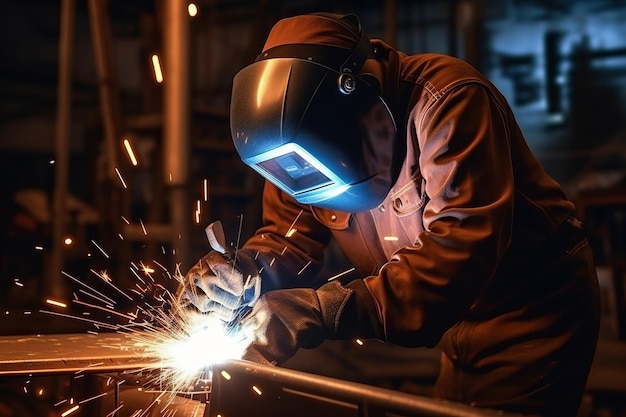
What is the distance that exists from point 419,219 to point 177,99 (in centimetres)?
180

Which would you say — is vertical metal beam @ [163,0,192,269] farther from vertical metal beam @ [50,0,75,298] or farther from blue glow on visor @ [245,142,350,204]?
vertical metal beam @ [50,0,75,298]

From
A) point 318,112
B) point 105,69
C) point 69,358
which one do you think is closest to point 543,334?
point 318,112

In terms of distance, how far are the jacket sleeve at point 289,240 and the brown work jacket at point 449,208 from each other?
0.04 m

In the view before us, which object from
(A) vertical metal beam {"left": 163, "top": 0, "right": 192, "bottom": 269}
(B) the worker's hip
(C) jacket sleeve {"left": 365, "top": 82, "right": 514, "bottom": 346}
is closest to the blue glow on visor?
(C) jacket sleeve {"left": 365, "top": 82, "right": 514, "bottom": 346}

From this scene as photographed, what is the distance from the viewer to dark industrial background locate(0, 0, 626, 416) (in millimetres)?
5055

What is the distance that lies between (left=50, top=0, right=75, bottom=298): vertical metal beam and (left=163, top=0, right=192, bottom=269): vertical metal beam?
177cm

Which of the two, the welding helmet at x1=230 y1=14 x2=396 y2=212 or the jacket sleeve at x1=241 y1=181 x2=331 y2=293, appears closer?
the welding helmet at x1=230 y1=14 x2=396 y2=212

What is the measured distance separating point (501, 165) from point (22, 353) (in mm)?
1105

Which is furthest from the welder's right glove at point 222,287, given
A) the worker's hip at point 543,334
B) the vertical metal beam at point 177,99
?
the vertical metal beam at point 177,99

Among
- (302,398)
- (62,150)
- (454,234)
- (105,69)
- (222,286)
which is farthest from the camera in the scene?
(62,150)

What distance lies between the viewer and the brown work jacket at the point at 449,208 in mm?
1449

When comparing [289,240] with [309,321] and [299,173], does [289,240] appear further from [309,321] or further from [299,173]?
[309,321]

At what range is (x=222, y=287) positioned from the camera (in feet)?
5.71

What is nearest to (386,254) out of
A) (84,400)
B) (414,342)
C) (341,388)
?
(414,342)
